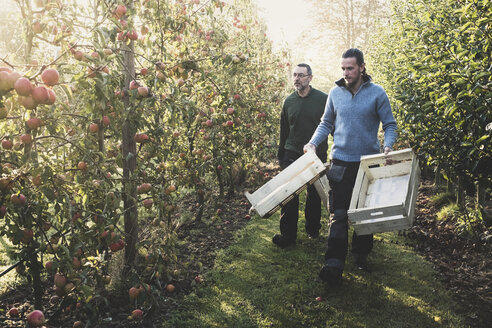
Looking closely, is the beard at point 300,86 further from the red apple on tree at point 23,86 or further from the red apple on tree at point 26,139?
the red apple on tree at point 23,86

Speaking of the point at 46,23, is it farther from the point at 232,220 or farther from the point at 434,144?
the point at 232,220

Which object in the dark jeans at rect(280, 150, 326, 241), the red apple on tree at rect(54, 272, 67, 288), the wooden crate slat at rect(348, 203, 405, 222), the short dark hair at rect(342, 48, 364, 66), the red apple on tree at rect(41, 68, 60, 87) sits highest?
the short dark hair at rect(342, 48, 364, 66)

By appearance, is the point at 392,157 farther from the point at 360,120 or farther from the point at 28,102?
the point at 28,102

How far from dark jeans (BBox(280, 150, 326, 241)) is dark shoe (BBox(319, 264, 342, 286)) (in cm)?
110

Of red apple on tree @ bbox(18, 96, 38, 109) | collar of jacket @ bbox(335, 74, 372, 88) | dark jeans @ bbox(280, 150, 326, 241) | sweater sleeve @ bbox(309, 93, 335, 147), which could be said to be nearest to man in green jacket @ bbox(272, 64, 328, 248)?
dark jeans @ bbox(280, 150, 326, 241)

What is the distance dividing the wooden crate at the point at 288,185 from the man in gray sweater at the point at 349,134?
24cm

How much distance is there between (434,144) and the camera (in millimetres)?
3873

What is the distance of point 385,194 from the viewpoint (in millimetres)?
3672

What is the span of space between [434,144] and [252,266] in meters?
2.45

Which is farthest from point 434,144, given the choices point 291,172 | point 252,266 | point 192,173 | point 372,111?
point 192,173

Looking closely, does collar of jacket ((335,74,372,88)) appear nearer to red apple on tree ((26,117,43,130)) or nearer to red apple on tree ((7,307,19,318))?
red apple on tree ((26,117,43,130))

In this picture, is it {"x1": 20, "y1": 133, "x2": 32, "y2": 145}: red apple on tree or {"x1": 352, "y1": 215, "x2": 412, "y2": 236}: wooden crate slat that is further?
{"x1": 352, "y1": 215, "x2": 412, "y2": 236}: wooden crate slat

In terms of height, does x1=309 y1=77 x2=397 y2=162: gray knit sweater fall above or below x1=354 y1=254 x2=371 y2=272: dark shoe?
above

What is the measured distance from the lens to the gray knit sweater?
381 centimetres
